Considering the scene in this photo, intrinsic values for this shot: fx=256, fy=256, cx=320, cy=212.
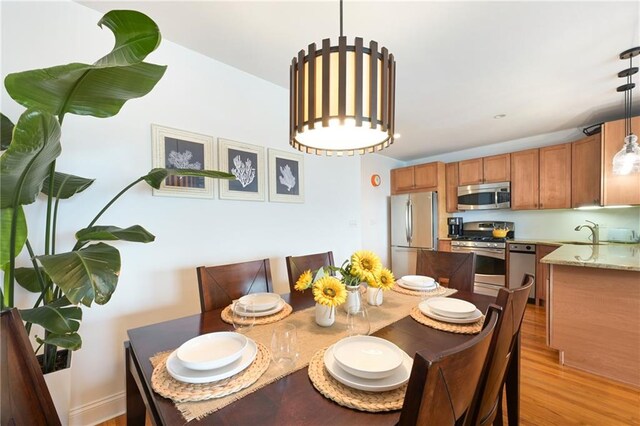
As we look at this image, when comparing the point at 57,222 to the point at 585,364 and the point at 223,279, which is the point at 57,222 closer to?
the point at 223,279

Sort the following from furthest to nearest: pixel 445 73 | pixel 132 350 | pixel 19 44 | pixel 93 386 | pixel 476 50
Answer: pixel 445 73, pixel 476 50, pixel 93 386, pixel 19 44, pixel 132 350

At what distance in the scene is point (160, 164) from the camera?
1738 millimetres

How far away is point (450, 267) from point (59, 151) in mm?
2229

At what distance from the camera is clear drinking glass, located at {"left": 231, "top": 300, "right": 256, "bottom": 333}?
1.09 m

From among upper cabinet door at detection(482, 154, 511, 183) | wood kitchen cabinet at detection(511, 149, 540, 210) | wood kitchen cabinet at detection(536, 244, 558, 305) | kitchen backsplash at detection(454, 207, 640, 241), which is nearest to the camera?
kitchen backsplash at detection(454, 207, 640, 241)

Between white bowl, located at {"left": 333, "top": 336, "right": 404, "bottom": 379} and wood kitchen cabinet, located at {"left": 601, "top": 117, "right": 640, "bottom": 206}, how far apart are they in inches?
137

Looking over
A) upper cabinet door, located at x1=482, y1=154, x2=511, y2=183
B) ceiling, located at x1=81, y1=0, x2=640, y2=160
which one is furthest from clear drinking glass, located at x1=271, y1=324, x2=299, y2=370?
upper cabinet door, located at x1=482, y1=154, x2=511, y2=183

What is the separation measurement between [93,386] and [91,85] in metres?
1.65

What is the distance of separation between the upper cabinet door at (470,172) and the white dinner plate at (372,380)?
13.6ft

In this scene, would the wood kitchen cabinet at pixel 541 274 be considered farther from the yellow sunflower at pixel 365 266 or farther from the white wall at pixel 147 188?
the yellow sunflower at pixel 365 266

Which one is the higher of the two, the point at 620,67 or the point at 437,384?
the point at 620,67

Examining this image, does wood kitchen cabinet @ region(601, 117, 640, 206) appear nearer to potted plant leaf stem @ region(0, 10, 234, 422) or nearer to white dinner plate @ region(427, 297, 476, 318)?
white dinner plate @ region(427, 297, 476, 318)

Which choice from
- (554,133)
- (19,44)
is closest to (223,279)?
(19,44)

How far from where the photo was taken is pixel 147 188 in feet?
5.50
